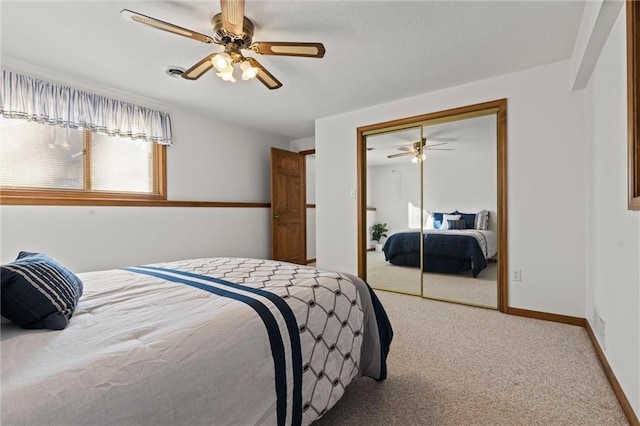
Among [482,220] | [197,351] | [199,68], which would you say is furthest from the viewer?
[482,220]

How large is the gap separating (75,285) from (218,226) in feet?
9.84

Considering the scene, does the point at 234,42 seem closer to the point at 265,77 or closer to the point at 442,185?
the point at 265,77

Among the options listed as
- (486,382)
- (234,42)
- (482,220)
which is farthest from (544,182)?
(234,42)

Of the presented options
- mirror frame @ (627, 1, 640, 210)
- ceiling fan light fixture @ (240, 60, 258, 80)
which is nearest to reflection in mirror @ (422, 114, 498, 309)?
mirror frame @ (627, 1, 640, 210)

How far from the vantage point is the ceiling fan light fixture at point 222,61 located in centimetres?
204

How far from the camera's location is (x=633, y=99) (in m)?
1.32

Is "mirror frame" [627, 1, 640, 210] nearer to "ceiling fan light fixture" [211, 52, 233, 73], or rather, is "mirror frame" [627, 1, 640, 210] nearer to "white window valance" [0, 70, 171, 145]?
"ceiling fan light fixture" [211, 52, 233, 73]

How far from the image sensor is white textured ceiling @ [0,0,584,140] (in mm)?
1942

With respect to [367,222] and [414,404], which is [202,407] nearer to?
[414,404]

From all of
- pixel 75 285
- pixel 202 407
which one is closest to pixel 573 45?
pixel 202 407

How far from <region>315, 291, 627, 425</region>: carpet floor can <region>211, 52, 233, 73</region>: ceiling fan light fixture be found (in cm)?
224

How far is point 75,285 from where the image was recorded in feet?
3.96

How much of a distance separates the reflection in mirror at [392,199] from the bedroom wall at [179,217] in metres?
1.87

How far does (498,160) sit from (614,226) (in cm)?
139
